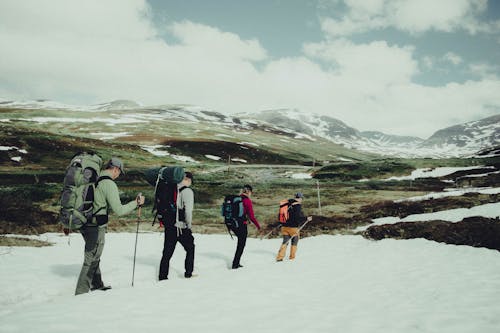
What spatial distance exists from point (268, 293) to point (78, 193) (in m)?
4.73

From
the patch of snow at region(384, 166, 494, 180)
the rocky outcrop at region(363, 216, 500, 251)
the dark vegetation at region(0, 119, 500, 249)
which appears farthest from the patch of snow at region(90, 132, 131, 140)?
the rocky outcrop at region(363, 216, 500, 251)

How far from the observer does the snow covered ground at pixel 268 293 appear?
5789 mm

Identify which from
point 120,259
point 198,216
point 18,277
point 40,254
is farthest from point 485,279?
point 198,216

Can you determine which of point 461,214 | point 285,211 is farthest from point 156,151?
point 285,211

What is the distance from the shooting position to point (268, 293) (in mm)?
7945

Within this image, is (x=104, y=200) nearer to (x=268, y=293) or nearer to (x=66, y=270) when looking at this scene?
(x=66, y=270)

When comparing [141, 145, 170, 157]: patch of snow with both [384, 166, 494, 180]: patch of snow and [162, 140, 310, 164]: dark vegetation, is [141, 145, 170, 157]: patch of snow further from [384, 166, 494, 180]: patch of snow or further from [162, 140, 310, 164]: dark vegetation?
[384, 166, 494, 180]: patch of snow

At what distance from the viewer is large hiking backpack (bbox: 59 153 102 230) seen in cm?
707

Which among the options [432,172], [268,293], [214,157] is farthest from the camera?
[214,157]

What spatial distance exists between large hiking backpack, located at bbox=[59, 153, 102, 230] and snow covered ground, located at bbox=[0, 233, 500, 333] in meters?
1.58

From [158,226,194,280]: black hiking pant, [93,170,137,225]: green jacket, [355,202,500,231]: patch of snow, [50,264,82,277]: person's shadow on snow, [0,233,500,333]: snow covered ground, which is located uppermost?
[93,170,137,225]: green jacket

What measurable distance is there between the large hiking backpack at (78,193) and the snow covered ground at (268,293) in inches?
62.4

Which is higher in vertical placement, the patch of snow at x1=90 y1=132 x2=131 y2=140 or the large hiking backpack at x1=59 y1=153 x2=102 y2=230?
the patch of snow at x1=90 y1=132 x2=131 y2=140

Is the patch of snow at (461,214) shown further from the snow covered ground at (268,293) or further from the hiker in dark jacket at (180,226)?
the hiker in dark jacket at (180,226)
